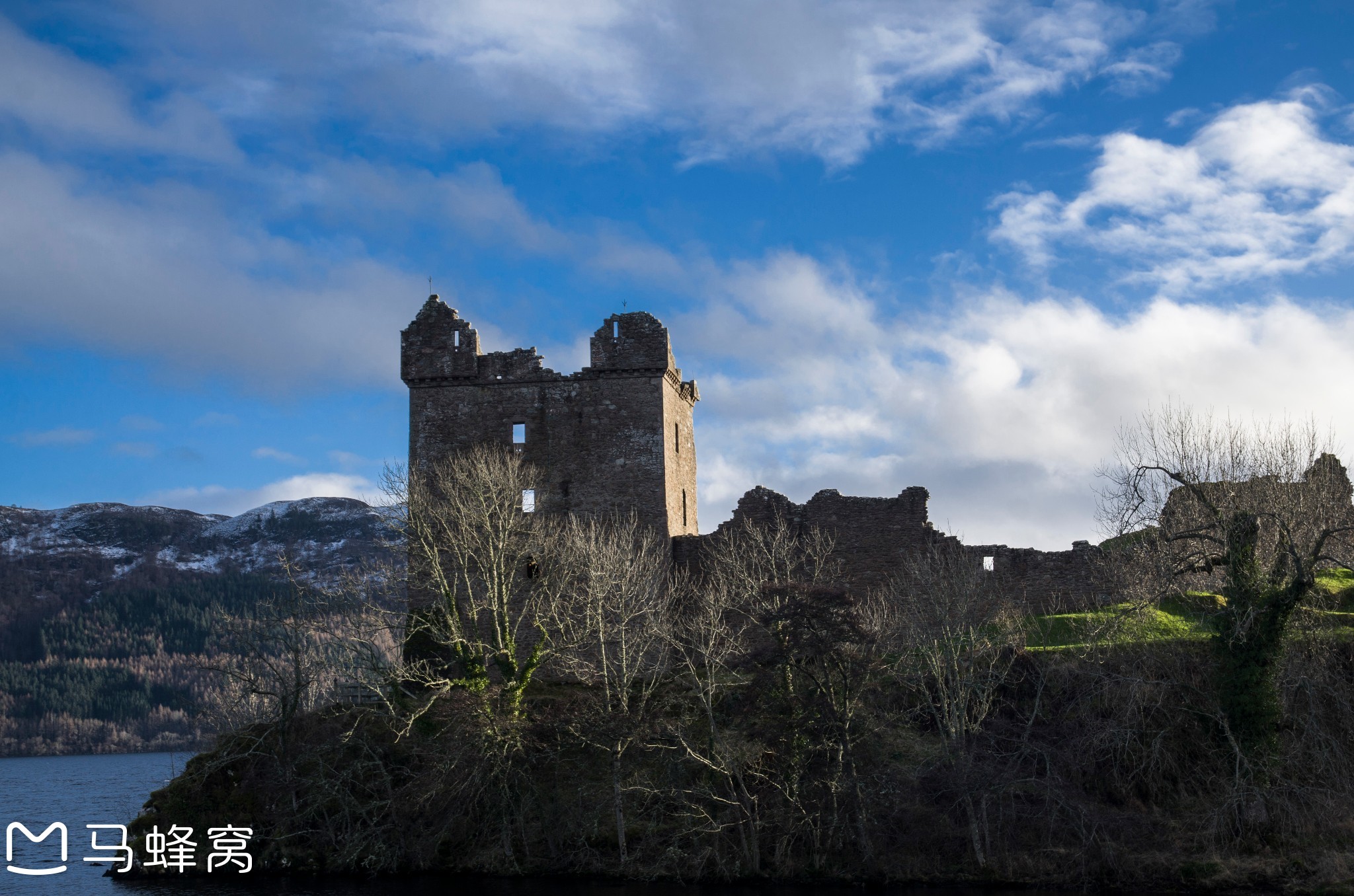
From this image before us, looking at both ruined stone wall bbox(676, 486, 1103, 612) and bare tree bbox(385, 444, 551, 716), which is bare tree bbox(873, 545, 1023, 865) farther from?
bare tree bbox(385, 444, 551, 716)

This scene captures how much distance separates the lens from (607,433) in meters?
35.4

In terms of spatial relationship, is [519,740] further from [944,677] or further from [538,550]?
[944,677]

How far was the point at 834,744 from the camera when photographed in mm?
25203

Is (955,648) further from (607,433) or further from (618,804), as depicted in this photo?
(607,433)

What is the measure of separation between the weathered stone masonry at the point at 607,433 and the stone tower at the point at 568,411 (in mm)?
30

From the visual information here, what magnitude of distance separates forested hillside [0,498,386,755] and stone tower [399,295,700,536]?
7181 cm

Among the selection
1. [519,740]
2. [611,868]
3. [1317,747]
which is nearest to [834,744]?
[611,868]

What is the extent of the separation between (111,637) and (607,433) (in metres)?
135

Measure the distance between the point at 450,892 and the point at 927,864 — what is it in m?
10.7

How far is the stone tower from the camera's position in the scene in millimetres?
35156
